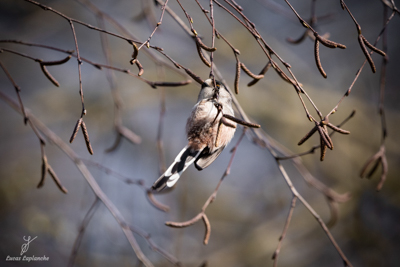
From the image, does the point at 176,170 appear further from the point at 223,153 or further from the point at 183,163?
the point at 223,153

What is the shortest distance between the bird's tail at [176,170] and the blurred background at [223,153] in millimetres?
1692

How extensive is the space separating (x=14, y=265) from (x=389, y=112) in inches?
149

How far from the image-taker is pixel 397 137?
338cm

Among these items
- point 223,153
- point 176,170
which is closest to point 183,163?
point 176,170

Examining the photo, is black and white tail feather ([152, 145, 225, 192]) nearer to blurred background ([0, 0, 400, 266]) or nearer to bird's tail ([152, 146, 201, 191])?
bird's tail ([152, 146, 201, 191])

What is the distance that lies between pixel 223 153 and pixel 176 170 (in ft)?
6.71

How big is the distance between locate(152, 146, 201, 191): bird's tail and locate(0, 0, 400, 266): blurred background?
1.69 m

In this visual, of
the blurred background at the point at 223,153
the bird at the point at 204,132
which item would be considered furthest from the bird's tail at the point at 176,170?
the blurred background at the point at 223,153

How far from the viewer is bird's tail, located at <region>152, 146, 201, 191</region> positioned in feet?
4.06

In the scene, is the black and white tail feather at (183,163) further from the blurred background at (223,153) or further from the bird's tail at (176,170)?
the blurred background at (223,153)

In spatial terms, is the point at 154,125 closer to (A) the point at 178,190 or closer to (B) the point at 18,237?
(A) the point at 178,190

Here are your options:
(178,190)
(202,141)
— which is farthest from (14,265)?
(202,141)

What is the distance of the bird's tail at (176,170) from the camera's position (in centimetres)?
124

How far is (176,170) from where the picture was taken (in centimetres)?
129
